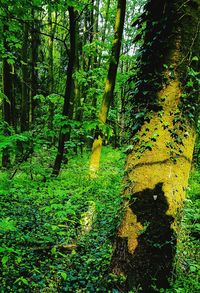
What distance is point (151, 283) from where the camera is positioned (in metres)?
2.76

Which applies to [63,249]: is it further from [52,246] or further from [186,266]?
[186,266]

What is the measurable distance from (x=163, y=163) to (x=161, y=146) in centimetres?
20

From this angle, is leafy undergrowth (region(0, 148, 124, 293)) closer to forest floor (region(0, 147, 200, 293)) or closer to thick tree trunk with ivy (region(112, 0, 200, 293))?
forest floor (region(0, 147, 200, 293))

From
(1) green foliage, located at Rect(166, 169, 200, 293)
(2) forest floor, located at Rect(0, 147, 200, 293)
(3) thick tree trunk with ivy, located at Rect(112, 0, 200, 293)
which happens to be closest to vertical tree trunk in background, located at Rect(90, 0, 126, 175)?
(2) forest floor, located at Rect(0, 147, 200, 293)

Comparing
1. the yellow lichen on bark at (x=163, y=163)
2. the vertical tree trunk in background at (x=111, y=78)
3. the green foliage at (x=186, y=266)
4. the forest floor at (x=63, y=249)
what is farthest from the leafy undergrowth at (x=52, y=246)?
the vertical tree trunk in background at (x=111, y=78)

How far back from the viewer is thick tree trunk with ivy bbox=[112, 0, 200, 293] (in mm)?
2840

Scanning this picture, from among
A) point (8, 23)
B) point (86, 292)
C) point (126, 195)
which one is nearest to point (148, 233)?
point (126, 195)

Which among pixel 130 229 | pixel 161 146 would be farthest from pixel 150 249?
pixel 161 146

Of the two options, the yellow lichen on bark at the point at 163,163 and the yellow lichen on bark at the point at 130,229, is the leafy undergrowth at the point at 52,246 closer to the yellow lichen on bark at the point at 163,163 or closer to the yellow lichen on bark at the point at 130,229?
the yellow lichen on bark at the point at 130,229

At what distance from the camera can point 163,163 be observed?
2945 mm

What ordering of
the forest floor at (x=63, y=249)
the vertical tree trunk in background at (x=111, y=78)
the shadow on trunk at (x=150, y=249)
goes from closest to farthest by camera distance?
the shadow on trunk at (x=150, y=249), the forest floor at (x=63, y=249), the vertical tree trunk in background at (x=111, y=78)

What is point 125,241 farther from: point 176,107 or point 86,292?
point 176,107

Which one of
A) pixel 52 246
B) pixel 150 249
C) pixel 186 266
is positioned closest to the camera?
pixel 150 249

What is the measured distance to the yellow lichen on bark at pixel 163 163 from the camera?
2.94 m
